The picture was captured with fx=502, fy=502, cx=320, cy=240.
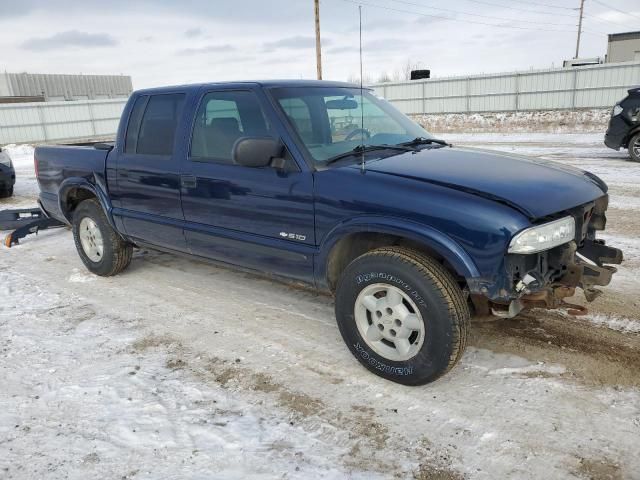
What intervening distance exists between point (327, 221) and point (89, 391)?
1825 mm

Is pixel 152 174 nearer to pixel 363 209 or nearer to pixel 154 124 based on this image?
pixel 154 124

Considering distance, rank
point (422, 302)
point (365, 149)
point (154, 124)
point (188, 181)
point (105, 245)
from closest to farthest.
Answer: point (422, 302) → point (365, 149) → point (188, 181) → point (154, 124) → point (105, 245)

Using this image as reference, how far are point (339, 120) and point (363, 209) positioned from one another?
1.10 meters

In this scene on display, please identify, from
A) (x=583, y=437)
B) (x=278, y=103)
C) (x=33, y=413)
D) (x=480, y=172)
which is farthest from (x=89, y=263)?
(x=583, y=437)

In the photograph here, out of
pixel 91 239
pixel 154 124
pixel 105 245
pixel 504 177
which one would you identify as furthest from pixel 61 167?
pixel 504 177

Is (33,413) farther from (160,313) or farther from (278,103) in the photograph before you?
(278,103)

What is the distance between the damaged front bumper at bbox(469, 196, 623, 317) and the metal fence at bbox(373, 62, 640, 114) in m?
20.3

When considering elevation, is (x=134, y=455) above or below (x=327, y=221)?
below

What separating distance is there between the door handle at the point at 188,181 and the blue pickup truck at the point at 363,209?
0.04ft

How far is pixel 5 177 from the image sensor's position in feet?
33.2

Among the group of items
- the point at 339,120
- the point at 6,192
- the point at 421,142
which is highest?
the point at 339,120

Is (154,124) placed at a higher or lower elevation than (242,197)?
higher

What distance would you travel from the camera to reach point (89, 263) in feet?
17.7

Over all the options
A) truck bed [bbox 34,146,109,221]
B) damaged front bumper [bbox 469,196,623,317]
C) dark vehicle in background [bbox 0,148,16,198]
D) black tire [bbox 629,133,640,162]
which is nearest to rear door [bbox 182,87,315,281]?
damaged front bumper [bbox 469,196,623,317]
